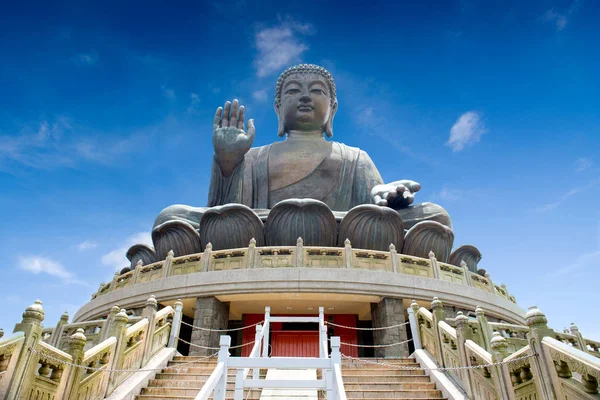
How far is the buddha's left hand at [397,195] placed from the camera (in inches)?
526

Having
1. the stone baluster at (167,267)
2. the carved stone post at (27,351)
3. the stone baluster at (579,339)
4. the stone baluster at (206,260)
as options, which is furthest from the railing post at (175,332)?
the stone baluster at (579,339)

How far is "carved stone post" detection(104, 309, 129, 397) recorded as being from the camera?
514cm

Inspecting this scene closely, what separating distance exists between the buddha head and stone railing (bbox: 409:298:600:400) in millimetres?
12215

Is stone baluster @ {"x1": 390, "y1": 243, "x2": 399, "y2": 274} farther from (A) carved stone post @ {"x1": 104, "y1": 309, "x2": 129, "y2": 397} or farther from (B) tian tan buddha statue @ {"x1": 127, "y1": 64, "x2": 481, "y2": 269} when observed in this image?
(A) carved stone post @ {"x1": 104, "y1": 309, "x2": 129, "y2": 397}

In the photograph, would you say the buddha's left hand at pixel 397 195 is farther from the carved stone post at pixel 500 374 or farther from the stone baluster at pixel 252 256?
the carved stone post at pixel 500 374

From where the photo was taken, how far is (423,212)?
13.2 m

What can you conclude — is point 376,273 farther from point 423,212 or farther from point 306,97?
point 306,97

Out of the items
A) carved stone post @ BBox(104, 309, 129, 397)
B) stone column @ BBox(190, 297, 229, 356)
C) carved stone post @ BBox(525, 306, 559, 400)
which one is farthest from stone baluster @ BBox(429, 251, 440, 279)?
carved stone post @ BBox(104, 309, 129, 397)

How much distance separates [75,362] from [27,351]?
24.7 inches

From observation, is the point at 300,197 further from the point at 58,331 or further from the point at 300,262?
the point at 58,331

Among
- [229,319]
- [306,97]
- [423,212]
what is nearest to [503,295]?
[423,212]

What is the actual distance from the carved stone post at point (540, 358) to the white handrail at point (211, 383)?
8.80 ft

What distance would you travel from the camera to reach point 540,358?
148 inches

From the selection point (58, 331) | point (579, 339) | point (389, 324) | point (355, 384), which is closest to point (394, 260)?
point (389, 324)
